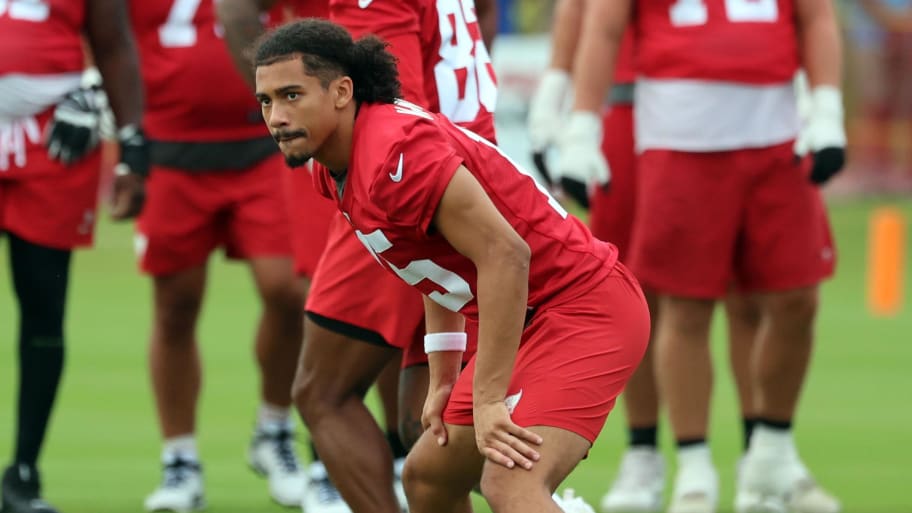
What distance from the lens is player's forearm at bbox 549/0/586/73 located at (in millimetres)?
7637

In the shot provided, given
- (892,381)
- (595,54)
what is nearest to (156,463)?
(595,54)

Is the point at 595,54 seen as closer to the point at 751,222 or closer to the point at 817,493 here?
the point at 751,222

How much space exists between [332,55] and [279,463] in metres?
2.90

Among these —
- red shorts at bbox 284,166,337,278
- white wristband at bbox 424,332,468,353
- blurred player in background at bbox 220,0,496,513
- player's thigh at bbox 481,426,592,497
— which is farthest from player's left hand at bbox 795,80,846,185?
player's thigh at bbox 481,426,592,497

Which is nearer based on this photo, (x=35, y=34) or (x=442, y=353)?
(x=442, y=353)

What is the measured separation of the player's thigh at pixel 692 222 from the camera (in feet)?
22.4

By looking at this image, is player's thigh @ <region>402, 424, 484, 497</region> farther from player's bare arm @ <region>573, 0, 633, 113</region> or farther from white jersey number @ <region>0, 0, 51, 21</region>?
white jersey number @ <region>0, 0, 51, 21</region>

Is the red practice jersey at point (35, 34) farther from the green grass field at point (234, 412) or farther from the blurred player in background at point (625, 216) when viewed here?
the blurred player in background at point (625, 216)

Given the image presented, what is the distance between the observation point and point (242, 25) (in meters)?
6.15

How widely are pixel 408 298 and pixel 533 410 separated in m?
0.99

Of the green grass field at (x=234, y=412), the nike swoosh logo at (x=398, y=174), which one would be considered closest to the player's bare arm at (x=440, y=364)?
the nike swoosh logo at (x=398, y=174)

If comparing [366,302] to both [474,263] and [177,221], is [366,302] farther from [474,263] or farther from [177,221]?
[177,221]

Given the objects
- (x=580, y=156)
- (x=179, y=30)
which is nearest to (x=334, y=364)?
(x=580, y=156)

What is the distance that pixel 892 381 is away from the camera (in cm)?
1048
